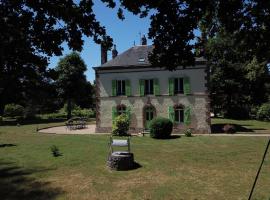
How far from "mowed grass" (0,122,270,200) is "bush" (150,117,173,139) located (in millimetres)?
4195

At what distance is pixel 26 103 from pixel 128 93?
106 feet

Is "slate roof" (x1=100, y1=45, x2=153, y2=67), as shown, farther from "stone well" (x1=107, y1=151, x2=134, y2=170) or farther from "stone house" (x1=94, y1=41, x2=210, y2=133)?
"stone well" (x1=107, y1=151, x2=134, y2=170)

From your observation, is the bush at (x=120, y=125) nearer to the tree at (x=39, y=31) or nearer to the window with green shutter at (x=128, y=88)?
the window with green shutter at (x=128, y=88)

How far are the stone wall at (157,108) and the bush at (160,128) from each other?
3.77 metres

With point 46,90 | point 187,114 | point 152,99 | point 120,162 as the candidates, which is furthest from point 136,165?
point 46,90

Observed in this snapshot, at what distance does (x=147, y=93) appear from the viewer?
3016 centimetres

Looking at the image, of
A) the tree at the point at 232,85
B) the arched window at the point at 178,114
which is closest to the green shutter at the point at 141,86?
the arched window at the point at 178,114

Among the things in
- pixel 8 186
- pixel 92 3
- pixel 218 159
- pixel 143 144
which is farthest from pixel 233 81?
pixel 92 3

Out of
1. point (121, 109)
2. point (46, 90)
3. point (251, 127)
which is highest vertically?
point (46, 90)

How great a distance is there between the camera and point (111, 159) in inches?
566

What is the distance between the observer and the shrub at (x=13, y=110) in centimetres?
5472

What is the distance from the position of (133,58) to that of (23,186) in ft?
68.1

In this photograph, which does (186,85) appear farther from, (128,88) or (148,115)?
(128,88)

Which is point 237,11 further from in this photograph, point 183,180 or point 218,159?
point 218,159
